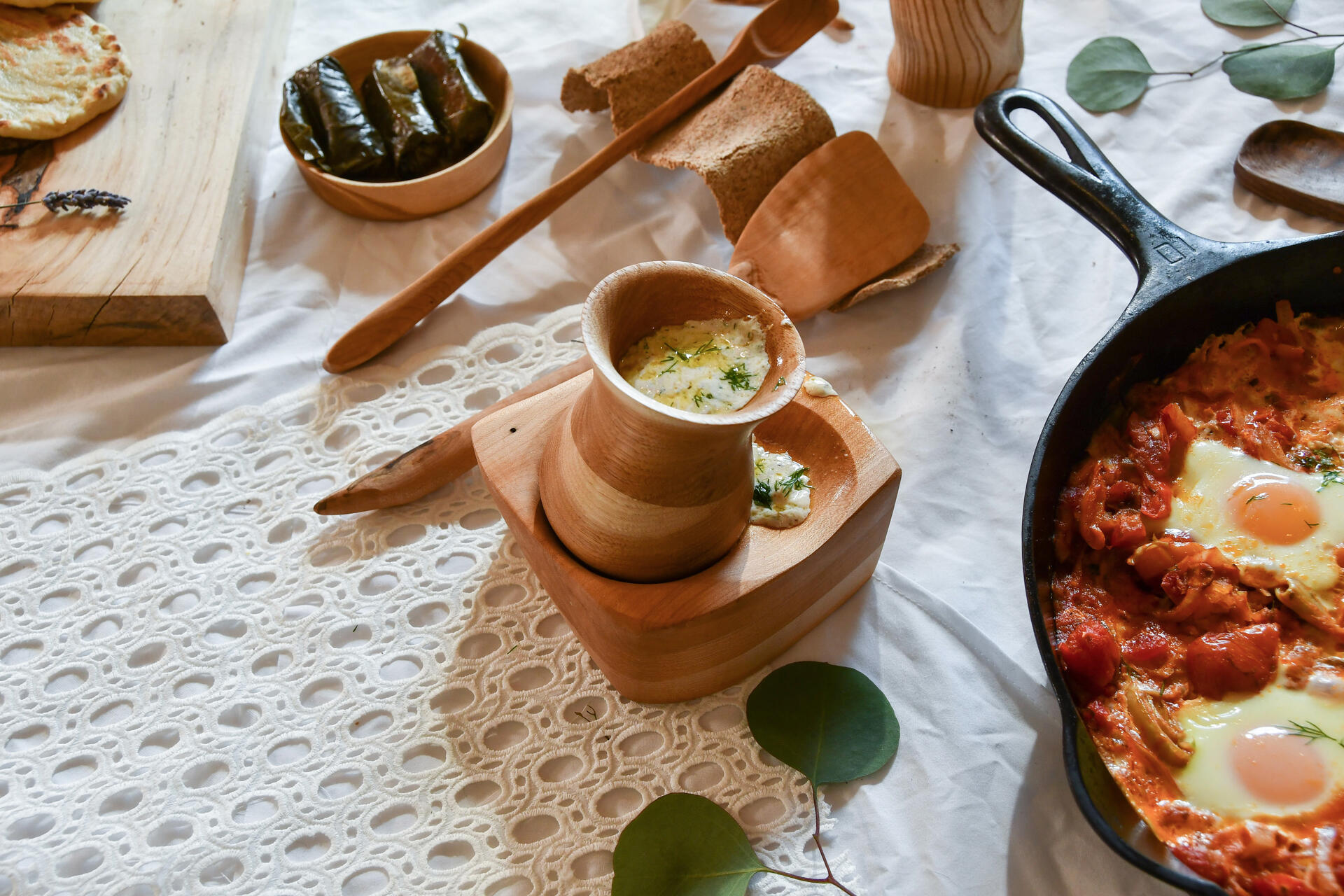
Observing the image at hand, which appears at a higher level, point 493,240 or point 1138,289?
point 1138,289

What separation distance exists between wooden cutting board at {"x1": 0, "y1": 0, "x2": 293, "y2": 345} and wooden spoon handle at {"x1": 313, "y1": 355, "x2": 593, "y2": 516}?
521 mm

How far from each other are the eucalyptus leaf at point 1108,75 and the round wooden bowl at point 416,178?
4.10ft

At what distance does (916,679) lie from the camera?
4.45ft

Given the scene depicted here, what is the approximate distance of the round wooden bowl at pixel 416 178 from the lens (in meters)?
1.83

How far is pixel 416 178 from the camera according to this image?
192 centimetres

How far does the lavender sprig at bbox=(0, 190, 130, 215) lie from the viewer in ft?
5.75

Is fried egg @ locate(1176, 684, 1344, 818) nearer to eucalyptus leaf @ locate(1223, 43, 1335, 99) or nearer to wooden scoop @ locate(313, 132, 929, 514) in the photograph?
wooden scoop @ locate(313, 132, 929, 514)

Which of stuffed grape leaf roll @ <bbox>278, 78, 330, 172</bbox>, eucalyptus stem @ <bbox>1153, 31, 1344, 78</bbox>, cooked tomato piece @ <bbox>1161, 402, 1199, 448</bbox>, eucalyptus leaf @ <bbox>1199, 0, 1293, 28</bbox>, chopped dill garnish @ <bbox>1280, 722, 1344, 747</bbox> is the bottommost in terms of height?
chopped dill garnish @ <bbox>1280, 722, 1344, 747</bbox>

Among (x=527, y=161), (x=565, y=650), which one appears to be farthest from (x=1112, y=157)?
(x=565, y=650)

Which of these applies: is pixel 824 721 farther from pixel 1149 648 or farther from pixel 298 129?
pixel 298 129

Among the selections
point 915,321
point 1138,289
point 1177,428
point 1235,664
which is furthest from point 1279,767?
point 915,321

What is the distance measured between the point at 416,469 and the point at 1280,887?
1240 mm

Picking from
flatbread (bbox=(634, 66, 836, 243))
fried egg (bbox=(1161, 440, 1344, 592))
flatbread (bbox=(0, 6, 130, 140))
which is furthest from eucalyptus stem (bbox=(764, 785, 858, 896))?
flatbread (bbox=(0, 6, 130, 140))

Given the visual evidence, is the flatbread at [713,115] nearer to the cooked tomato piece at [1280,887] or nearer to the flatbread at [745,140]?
the flatbread at [745,140]
